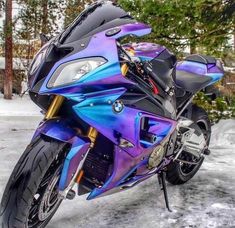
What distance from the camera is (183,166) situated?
154 inches

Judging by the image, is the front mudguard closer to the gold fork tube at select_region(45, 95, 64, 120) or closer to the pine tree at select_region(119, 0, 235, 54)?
the gold fork tube at select_region(45, 95, 64, 120)

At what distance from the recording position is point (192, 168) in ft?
13.0

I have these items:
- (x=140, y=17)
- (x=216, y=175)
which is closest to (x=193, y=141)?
(x=216, y=175)

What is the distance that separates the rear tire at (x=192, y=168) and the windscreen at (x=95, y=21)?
61.5 inches

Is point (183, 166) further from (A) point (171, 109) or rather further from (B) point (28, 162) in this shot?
(B) point (28, 162)

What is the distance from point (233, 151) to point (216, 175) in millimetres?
1191

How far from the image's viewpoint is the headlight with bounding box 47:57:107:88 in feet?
7.47

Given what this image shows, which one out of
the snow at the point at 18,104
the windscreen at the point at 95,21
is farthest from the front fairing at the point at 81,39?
the snow at the point at 18,104

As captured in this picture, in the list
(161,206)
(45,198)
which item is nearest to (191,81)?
(161,206)

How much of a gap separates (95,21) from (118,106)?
0.55m

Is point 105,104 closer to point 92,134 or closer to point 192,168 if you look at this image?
point 92,134

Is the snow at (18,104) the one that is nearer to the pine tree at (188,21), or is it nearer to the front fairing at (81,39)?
the pine tree at (188,21)

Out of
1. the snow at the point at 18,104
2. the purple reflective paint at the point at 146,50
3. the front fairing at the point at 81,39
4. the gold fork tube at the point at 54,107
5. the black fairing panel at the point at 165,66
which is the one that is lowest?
the snow at the point at 18,104

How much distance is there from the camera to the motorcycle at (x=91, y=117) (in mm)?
2316
